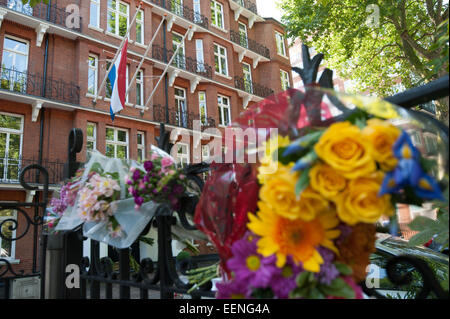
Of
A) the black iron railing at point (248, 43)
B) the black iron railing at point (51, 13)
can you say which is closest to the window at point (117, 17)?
the black iron railing at point (51, 13)

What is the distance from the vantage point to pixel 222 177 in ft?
3.72

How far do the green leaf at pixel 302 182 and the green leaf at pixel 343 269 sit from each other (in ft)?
0.83

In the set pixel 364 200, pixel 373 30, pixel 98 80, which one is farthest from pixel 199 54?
pixel 364 200

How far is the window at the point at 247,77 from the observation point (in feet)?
68.5

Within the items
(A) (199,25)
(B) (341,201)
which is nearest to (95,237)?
(B) (341,201)

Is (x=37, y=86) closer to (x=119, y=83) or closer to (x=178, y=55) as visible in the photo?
(x=119, y=83)

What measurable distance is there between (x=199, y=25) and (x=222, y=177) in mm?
18769

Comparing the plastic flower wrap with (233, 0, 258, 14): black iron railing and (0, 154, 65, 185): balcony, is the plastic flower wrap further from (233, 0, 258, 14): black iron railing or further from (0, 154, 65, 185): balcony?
(233, 0, 258, 14): black iron railing

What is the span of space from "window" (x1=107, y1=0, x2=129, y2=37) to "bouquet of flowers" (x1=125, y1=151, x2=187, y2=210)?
1491 centimetres

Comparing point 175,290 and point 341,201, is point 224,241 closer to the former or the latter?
point 341,201

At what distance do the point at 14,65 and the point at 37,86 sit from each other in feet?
3.59

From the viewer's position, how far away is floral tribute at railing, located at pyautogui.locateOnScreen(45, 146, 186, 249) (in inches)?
59.8

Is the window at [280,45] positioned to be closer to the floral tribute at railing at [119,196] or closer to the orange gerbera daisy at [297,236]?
the floral tribute at railing at [119,196]
